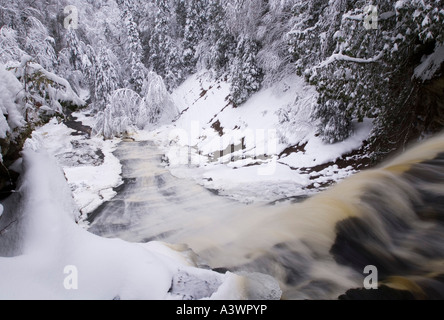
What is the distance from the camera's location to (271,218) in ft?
17.4

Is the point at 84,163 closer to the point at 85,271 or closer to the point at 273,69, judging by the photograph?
the point at 273,69

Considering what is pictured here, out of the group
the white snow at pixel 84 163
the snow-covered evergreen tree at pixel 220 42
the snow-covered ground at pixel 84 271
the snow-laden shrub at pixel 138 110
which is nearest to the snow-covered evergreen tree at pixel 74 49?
the white snow at pixel 84 163

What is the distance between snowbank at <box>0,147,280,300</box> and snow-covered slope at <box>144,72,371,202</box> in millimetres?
4520

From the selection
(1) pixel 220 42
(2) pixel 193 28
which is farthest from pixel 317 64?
(2) pixel 193 28

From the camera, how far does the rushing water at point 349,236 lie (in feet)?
10.8

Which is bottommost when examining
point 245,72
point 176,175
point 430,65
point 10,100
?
point 176,175

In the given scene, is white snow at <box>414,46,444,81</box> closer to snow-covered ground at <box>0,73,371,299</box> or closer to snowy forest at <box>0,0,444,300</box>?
snowy forest at <box>0,0,444,300</box>

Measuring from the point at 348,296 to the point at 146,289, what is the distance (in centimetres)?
223

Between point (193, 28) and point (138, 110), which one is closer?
point (138, 110)

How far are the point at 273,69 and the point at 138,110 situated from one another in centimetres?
1065

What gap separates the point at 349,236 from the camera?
12.8ft

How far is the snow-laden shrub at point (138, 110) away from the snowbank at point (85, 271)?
15270 mm

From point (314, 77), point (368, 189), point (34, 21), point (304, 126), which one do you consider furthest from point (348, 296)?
point (34, 21)

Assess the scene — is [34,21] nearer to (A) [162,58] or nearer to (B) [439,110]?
(A) [162,58]
